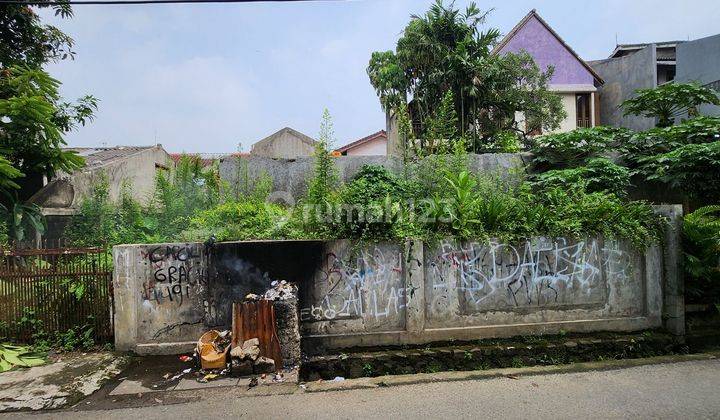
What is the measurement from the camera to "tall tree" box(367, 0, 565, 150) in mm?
12773

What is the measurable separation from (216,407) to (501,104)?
42.0 feet

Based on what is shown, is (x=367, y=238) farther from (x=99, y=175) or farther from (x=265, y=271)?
(x=99, y=175)

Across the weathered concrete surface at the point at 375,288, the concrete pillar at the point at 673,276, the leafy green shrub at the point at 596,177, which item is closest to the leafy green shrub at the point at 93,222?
the weathered concrete surface at the point at 375,288

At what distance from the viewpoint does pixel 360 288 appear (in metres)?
5.66

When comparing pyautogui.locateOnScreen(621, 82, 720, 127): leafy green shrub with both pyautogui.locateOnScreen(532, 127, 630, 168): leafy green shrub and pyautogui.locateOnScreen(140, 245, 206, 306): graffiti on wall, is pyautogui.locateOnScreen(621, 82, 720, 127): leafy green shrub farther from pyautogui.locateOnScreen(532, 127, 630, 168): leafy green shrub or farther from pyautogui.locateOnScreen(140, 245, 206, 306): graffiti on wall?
pyautogui.locateOnScreen(140, 245, 206, 306): graffiti on wall

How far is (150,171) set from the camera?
51.5 ft

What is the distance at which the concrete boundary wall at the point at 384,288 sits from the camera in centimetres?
552

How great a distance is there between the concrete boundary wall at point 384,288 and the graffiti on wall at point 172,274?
0.05 ft

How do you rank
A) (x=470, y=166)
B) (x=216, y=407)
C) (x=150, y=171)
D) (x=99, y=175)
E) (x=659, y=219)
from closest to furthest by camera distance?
(x=216, y=407) → (x=659, y=219) → (x=470, y=166) → (x=99, y=175) → (x=150, y=171)

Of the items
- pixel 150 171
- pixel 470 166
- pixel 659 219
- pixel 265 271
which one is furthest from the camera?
pixel 150 171

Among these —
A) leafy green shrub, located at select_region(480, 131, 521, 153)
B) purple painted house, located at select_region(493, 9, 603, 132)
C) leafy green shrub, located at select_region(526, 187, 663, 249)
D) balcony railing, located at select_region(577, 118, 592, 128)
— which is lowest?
leafy green shrub, located at select_region(526, 187, 663, 249)

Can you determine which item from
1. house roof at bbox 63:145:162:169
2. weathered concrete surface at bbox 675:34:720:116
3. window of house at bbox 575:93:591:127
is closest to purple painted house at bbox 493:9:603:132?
window of house at bbox 575:93:591:127

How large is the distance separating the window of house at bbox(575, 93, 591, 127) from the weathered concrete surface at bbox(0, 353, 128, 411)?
70.2 feet

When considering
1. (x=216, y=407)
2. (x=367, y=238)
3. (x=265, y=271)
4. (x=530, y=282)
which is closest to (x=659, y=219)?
(x=530, y=282)
